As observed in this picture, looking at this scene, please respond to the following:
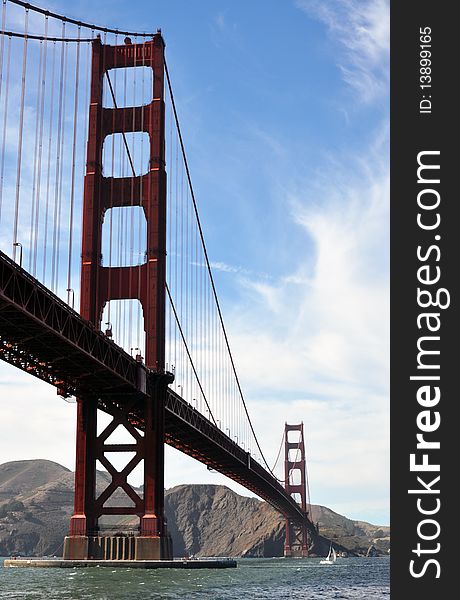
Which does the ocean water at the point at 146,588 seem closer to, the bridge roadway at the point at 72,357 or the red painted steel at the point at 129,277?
the red painted steel at the point at 129,277

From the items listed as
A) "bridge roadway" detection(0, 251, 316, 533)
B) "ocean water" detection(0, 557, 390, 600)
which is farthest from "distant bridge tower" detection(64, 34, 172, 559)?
"ocean water" detection(0, 557, 390, 600)

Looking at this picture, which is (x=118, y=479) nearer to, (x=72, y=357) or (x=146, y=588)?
(x=72, y=357)

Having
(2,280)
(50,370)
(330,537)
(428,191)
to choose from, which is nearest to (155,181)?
(50,370)

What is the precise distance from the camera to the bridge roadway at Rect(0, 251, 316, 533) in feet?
129

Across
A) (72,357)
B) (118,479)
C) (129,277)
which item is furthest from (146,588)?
(129,277)

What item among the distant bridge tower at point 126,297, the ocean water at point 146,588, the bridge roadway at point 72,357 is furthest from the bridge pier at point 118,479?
the ocean water at point 146,588

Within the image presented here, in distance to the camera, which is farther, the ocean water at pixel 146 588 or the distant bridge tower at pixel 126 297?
the distant bridge tower at pixel 126 297

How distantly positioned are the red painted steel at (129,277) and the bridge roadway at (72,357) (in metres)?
1.71

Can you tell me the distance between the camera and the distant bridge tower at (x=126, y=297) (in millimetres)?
54406

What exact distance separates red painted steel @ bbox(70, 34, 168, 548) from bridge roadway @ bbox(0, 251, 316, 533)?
1.71 meters

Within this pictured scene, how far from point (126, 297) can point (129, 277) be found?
1.27m

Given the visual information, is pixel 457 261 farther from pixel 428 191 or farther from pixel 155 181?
pixel 155 181

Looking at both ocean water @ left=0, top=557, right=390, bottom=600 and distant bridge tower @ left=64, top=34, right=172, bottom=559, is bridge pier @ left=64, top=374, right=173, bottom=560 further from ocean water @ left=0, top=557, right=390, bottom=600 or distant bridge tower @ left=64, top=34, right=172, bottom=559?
ocean water @ left=0, top=557, right=390, bottom=600

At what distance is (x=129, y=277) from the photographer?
188 ft
